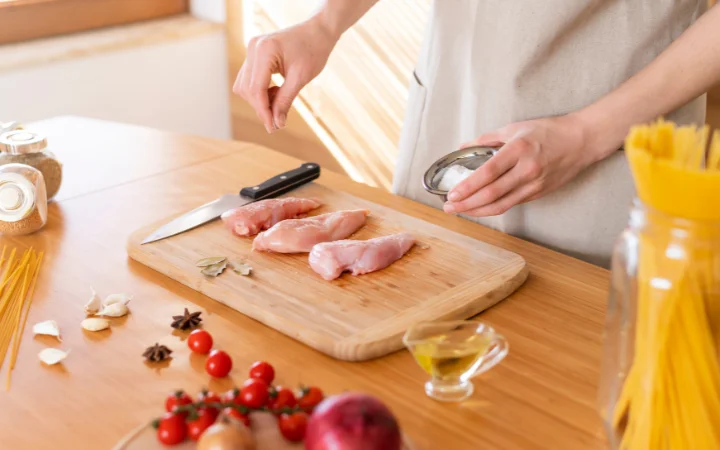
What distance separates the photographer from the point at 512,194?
1396mm

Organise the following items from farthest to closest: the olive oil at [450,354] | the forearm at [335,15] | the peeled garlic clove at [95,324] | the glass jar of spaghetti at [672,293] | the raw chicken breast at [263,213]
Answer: the forearm at [335,15] → the raw chicken breast at [263,213] → the peeled garlic clove at [95,324] → the olive oil at [450,354] → the glass jar of spaghetti at [672,293]

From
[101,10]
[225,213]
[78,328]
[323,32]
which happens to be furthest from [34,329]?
[101,10]

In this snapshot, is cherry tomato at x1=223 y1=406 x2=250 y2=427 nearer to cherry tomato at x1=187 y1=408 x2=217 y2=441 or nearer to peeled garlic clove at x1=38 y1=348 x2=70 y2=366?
cherry tomato at x1=187 y1=408 x2=217 y2=441

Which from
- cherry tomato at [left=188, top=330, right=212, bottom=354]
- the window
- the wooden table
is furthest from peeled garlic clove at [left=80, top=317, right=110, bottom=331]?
the window

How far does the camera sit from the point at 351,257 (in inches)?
53.1

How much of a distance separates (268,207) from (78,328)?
443mm

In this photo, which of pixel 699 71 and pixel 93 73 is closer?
pixel 699 71

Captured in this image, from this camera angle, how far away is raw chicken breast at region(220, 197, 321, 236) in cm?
149

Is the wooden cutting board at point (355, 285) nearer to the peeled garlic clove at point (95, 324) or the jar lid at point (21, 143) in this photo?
the peeled garlic clove at point (95, 324)

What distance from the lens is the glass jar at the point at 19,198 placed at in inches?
59.3

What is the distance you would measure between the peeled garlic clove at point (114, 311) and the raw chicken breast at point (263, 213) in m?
0.30

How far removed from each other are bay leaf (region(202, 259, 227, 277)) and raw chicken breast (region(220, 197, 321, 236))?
0.41 feet

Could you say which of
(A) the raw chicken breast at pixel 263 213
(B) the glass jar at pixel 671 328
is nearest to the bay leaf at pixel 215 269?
(A) the raw chicken breast at pixel 263 213

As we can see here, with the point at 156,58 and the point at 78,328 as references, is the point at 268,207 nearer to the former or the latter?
the point at 78,328
